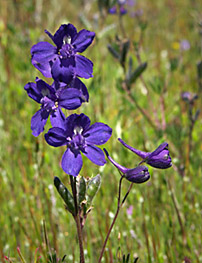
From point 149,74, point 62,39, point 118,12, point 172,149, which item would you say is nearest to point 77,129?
point 62,39

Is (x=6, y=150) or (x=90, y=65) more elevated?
(x=6, y=150)

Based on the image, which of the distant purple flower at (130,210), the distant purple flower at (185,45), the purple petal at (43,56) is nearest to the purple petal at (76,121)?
the purple petal at (43,56)

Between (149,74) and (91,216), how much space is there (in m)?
2.58

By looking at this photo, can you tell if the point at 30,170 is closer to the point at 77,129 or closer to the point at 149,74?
the point at 77,129

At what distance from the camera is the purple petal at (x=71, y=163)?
1151mm

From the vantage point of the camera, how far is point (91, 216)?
88.0 inches

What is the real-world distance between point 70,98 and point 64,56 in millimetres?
170

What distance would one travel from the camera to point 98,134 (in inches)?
49.4

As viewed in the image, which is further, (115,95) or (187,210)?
(115,95)

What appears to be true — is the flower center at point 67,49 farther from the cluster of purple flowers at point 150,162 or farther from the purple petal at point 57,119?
the cluster of purple flowers at point 150,162

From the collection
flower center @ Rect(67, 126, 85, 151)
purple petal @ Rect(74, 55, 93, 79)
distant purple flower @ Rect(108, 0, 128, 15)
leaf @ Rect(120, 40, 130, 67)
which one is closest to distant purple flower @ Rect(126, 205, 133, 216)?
leaf @ Rect(120, 40, 130, 67)

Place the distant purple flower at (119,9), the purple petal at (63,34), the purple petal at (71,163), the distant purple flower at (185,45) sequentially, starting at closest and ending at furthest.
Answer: the purple petal at (71,163), the purple petal at (63,34), the distant purple flower at (119,9), the distant purple flower at (185,45)

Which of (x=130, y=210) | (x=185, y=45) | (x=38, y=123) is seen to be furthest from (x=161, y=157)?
(x=185, y=45)

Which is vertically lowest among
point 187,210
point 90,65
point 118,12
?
point 187,210
